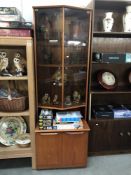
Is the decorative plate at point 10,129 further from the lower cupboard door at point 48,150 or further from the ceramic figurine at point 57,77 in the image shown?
the ceramic figurine at point 57,77

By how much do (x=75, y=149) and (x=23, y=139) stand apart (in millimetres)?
583

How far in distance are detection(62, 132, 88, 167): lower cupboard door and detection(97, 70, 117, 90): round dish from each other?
0.60 metres

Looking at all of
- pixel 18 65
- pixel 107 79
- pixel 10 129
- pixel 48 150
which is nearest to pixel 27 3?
pixel 18 65

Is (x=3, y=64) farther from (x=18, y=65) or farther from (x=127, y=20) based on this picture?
(x=127, y=20)

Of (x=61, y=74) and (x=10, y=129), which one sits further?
(x=10, y=129)

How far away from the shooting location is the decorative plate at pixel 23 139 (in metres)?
2.03

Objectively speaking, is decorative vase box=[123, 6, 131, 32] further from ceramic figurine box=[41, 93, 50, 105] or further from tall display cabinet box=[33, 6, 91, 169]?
ceramic figurine box=[41, 93, 50, 105]

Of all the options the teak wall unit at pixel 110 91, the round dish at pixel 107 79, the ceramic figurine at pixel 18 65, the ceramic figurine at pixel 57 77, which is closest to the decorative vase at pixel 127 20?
the teak wall unit at pixel 110 91

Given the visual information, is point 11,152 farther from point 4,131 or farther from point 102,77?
Answer: point 102,77

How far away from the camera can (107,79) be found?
87.7 inches

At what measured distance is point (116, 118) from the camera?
7.24 feet

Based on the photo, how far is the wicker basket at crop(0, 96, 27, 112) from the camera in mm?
1940

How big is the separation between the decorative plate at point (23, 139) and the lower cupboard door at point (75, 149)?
1.36 ft

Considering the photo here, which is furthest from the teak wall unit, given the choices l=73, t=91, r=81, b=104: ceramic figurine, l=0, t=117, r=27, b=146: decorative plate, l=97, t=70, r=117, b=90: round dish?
l=0, t=117, r=27, b=146: decorative plate
